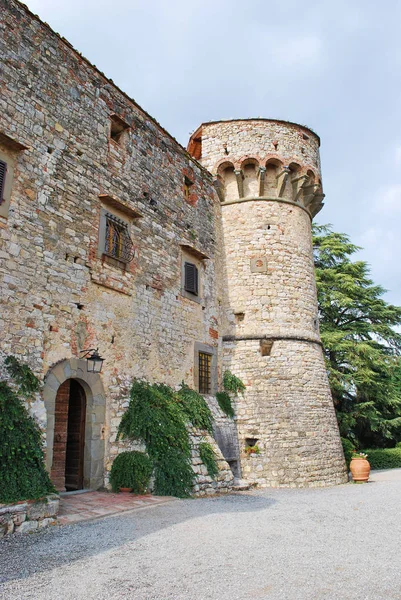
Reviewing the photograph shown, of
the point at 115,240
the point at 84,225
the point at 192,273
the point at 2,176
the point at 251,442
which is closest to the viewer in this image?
the point at 2,176

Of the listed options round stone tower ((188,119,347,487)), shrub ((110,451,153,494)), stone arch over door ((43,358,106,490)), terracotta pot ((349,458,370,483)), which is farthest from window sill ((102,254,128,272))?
terracotta pot ((349,458,370,483))

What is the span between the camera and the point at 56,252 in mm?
8391

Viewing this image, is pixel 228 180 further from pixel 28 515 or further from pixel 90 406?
pixel 28 515

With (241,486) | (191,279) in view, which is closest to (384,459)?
(241,486)

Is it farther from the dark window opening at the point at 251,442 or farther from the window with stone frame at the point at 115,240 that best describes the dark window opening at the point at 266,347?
the window with stone frame at the point at 115,240

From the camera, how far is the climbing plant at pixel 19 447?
19.6 ft

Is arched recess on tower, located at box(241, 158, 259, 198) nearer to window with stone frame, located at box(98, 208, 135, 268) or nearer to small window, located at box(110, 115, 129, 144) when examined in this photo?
small window, located at box(110, 115, 129, 144)

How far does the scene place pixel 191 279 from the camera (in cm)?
1214

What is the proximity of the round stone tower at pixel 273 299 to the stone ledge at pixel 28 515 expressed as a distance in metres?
6.35

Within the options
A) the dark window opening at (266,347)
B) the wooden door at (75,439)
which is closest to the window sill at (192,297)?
the dark window opening at (266,347)

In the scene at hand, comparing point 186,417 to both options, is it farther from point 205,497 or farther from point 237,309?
point 237,309

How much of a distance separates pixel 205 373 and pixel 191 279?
98.8 inches

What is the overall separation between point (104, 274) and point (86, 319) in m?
1.08

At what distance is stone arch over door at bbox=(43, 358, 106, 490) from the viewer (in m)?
7.88
